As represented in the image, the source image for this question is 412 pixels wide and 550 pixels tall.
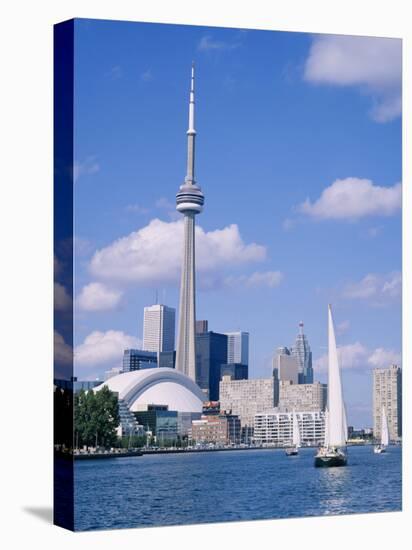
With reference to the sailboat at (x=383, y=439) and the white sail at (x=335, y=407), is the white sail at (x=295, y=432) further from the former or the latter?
the sailboat at (x=383, y=439)

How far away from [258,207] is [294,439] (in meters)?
3.11

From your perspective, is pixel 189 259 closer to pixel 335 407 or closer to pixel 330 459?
pixel 335 407

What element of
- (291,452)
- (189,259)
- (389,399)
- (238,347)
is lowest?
(291,452)

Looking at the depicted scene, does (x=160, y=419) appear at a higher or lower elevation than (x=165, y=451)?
higher

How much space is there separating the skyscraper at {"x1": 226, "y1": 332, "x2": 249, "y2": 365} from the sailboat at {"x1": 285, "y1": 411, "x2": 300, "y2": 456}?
1.09m

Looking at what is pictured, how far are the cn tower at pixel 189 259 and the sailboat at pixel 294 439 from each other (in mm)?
1469

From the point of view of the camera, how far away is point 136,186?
20578 mm

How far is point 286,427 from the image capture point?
21859 millimetres

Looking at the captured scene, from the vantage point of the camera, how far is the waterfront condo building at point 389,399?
22219 millimetres

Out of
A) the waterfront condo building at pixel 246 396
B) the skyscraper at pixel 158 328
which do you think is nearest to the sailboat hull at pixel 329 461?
the waterfront condo building at pixel 246 396

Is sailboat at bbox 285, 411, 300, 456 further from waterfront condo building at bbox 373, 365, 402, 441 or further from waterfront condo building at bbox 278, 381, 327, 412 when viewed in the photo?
waterfront condo building at bbox 373, 365, 402, 441

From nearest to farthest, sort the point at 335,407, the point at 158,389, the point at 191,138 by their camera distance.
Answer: the point at 191,138 < the point at 335,407 < the point at 158,389

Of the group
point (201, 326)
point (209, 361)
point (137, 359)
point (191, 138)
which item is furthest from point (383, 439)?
point (191, 138)

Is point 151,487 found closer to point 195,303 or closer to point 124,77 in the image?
point 195,303
